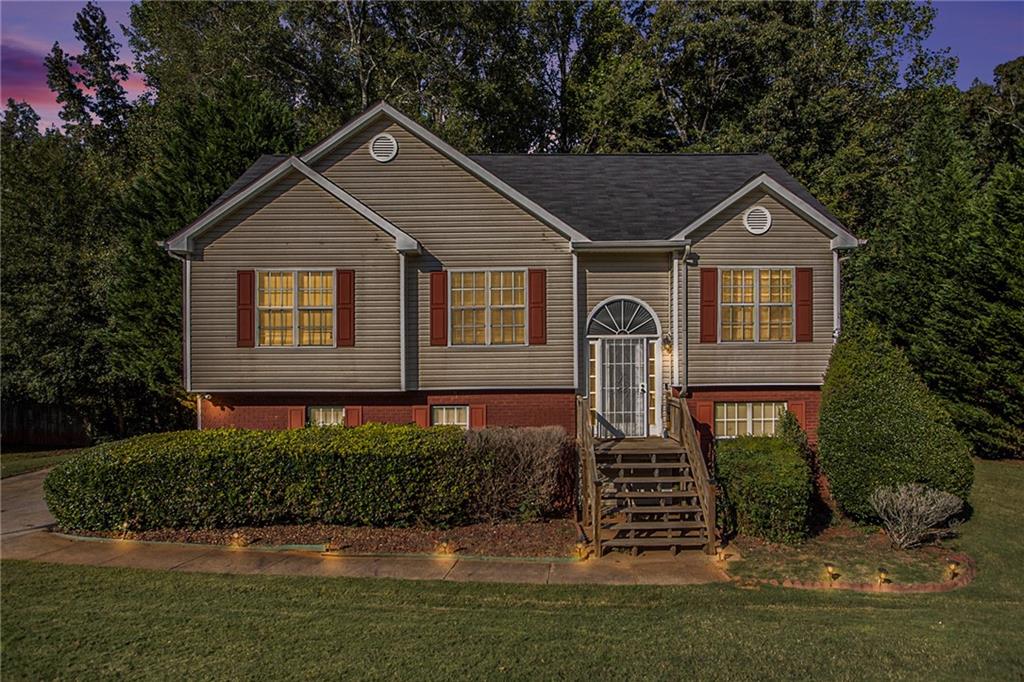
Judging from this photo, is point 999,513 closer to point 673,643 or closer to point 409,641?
point 673,643

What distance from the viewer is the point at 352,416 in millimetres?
14188

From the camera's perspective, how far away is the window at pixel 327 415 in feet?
46.7

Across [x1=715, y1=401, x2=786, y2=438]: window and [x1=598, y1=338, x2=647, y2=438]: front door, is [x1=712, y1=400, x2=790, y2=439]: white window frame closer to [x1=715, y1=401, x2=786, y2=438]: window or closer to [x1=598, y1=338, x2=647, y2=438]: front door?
[x1=715, y1=401, x2=786, y2=438]: window

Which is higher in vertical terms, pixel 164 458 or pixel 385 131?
pixel 385 131

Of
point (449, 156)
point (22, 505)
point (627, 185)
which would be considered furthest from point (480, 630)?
point (627, 185)

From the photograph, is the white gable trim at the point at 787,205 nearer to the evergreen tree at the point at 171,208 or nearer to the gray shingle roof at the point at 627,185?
the gray shingle roof at the point at 627,185

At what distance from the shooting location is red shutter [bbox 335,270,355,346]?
13758 mm

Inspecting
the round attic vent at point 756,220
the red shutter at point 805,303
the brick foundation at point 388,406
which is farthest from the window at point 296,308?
the red shutter at point 805,303

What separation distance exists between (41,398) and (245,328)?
1227 centimetres

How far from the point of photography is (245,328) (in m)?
13.8

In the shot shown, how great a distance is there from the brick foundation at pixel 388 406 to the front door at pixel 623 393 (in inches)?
36.2

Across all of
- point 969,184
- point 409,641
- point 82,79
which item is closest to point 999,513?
point 409,641

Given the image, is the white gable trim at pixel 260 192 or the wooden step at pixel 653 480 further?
the white gable trim at pixel 260 192

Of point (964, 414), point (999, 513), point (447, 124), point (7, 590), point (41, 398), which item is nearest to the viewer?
point (7, 590)
